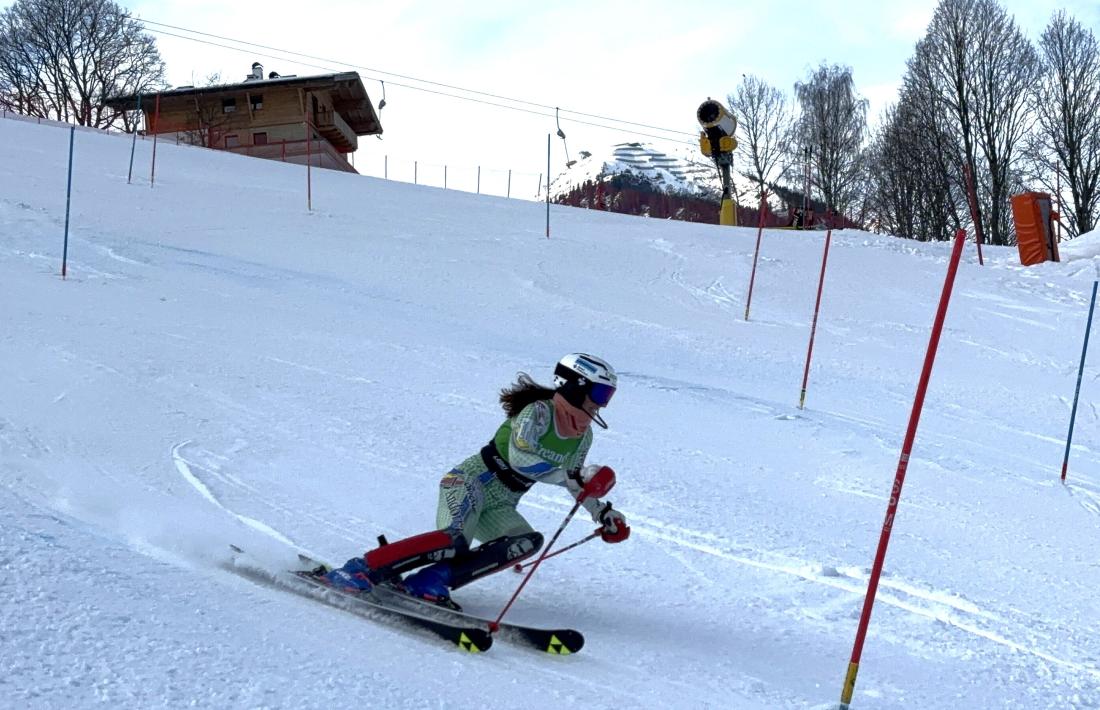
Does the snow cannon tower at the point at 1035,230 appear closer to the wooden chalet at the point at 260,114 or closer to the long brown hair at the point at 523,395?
the long brown hair at the point at 523,395

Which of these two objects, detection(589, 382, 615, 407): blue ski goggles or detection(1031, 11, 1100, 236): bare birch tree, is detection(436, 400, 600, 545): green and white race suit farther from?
detection(1031, 11, 1100, 236): bare birch tree

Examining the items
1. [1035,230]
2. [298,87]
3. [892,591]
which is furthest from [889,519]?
[298,87]

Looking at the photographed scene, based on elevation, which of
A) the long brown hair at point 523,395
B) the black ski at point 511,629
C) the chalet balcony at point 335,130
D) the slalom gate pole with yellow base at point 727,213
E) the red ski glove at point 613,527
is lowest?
the black ski at point 511,629

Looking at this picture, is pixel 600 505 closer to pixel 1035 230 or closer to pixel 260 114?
pixel 1035 230

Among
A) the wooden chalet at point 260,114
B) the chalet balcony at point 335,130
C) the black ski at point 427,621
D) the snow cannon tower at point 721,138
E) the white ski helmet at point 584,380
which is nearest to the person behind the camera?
the black ski at point 427,621

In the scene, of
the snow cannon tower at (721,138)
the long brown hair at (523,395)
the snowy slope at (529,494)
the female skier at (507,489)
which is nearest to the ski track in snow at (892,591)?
the snowy slope at (529,494)

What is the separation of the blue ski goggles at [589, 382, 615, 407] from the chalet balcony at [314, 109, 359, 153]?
37.5 meters

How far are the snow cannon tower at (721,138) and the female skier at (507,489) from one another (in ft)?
80.6

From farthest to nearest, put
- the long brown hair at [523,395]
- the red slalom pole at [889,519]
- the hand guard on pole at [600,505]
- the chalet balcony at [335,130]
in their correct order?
the chalet balcony at [335,130] < the long brown hair at [523,395] < the hand guard on pole at [600,505] < the red slalom pole at [889,519]

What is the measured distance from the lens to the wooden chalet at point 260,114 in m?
39.2

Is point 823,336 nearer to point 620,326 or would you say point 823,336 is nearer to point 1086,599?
point 620,326

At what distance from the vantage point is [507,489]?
475cm

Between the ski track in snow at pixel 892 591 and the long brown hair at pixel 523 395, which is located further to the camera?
the long brown hair at pixel 523 395

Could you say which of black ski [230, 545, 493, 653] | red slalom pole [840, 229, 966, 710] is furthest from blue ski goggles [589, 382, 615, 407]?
red slalom pole [840, 229, 966, 710]
